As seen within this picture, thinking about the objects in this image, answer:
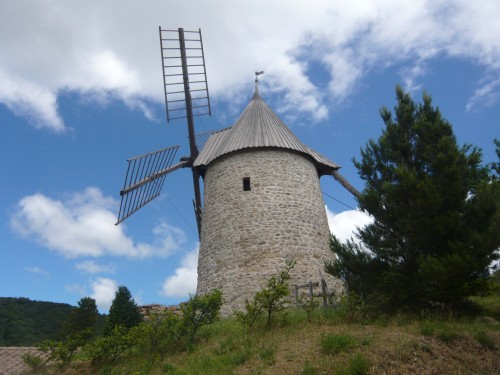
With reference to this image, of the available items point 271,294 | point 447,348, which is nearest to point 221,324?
point 271,294

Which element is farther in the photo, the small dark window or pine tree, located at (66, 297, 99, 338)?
pine tree, located at (66, 297, 99, 338)

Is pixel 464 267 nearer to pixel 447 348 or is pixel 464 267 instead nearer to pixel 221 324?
pixel 447 348

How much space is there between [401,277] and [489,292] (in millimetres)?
1677

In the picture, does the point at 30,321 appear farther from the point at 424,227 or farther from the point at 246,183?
the point at 424,227

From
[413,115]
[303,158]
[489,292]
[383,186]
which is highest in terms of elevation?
[303,158]

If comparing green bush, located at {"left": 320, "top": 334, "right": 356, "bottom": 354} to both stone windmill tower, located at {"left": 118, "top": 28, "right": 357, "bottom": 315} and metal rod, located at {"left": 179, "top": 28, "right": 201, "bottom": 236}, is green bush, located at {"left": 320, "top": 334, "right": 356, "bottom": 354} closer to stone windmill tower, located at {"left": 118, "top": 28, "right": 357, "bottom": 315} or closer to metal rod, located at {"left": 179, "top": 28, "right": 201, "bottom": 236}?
stone windmill tower, located at {"left": 118, "top": 28, "right": 357, "bottom": 315}

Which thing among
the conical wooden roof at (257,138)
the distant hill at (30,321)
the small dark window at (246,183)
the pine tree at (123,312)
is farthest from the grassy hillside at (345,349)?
the distant hill at (30,321)

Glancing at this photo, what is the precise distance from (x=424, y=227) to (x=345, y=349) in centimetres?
297

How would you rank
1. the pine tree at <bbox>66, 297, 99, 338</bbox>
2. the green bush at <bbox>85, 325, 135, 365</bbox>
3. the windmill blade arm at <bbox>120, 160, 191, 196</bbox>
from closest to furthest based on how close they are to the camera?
the green bush at <bbox>85, 325, 135, 365</bbox> < the windmill blade arm at <bbox>120, 160, 191, 196</bbox> < the pine tree at <bbox>66, 297, 99, 338</bbox>

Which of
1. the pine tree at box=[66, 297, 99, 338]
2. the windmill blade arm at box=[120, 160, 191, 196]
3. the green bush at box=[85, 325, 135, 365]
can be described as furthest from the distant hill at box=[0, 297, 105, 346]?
the green bush at box=[85, 325, 135, 365]

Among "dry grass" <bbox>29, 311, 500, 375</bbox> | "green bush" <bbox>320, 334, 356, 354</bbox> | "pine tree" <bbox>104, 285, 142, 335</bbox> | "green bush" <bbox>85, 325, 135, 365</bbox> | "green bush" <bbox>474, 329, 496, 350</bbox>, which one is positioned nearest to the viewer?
"dry grass" <bbox>29, 311, 500, 375</bbox>

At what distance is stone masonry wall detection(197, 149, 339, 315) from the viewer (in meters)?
13.3

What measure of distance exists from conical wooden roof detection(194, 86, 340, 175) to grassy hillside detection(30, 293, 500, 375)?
6796 millimetres

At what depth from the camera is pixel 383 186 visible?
31.5 ft
